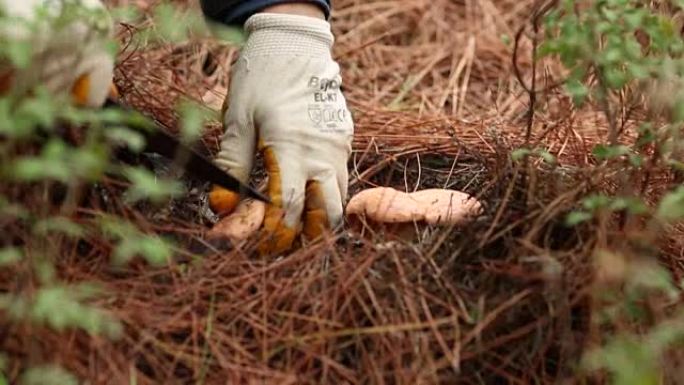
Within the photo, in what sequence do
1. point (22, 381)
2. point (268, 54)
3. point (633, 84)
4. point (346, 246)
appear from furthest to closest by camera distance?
point (633, 84) < point (268, 54) < point (346, 246) < point (22, 381)

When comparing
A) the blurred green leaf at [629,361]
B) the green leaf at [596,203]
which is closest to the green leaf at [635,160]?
the green leaf at [596,203]

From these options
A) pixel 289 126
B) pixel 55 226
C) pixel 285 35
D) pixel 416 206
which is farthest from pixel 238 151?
pixel 55 226

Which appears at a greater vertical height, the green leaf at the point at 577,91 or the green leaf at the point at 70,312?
the green leaf at the point at 577,91

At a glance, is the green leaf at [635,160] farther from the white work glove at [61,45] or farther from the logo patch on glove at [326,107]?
the white work glove at [61,45]

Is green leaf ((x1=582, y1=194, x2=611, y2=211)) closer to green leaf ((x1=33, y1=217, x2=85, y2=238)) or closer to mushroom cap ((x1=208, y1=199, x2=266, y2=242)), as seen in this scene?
mushroom cap ((x1=208, y1=199, x2=266, y2=242))

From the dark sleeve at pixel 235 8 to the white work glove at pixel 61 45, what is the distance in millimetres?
474

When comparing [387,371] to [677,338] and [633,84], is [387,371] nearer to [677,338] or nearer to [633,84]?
[677,338]

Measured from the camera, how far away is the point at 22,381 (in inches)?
61.7

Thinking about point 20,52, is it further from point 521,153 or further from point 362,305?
point 521,153

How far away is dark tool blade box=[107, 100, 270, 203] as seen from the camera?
1861 mm

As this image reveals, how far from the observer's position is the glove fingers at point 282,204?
1.95m

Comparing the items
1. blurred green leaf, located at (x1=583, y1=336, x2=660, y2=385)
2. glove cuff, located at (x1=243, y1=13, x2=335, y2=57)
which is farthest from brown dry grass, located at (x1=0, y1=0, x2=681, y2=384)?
glove cuff, located at (x1=243, y1=13, x2=335, y2=57)

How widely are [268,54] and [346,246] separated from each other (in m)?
0.41

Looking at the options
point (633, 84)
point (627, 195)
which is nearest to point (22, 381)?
point (627, 195)
